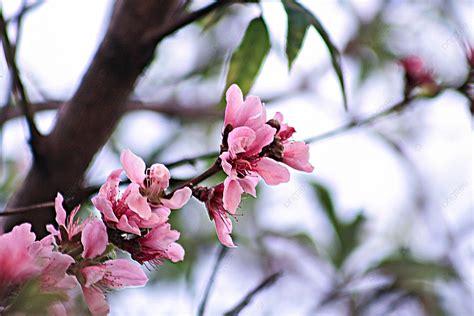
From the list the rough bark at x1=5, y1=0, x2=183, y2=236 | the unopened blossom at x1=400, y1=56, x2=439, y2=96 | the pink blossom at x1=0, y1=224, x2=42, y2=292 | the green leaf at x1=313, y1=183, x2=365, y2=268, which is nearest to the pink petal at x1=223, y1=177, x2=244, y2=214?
the pink blossom at x1=0, y1=224, x2=42, y2=292

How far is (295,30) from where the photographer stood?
0.69 meters

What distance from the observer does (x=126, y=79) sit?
2.22 ft

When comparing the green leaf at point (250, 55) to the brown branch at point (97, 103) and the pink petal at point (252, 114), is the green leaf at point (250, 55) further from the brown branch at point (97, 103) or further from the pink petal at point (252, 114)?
the pink petal at point (252, 114)

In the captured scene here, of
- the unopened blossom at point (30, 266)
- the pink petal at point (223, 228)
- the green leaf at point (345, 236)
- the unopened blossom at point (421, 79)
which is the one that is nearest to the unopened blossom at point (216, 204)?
the pink petal at point (223, 228)

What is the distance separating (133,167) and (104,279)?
71mm

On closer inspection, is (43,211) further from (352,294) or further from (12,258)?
(352,294)

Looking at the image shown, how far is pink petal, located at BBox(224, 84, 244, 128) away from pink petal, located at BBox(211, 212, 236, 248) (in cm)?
6

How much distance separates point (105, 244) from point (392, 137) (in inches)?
57.7

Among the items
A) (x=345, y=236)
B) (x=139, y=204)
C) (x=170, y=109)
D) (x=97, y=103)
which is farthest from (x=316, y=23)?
(x=345, y=236)

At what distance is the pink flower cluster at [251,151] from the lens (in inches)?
19.1

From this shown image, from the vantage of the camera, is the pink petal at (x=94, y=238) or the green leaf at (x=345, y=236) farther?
the green leaf at (x=345, y=236)

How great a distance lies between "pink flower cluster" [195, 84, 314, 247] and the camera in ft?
1.60

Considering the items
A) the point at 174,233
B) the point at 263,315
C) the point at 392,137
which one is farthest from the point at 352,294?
the point at 174,233

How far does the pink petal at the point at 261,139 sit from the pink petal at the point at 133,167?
0.07 m
